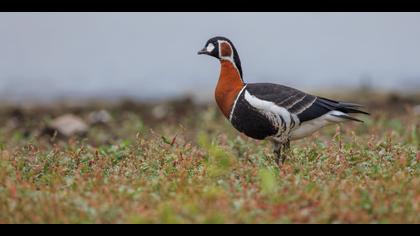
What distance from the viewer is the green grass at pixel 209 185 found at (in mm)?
6516

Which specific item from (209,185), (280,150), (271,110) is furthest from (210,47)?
(209,185)

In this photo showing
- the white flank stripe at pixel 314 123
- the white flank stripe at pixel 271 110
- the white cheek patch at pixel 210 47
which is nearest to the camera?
the white flank stripe at pixel 271 110

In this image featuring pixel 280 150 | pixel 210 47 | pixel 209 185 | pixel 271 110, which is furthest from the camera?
pixel 210 47

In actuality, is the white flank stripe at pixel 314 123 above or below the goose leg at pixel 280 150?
above

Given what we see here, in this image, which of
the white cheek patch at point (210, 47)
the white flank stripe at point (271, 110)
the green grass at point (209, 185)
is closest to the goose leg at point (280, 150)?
the green grass at point (209, 185)

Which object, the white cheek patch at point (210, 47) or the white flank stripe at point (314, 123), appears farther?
the white cheek patch at point (210, 47)

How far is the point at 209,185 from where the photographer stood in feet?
24.0

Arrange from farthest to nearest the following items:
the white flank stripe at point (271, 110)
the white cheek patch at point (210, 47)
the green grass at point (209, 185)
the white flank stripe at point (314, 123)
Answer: the white cheek patch at point (210, 47) < the white flank stripe at point (314, 123) < the white flank stripe at point (271, 110) < the green grass at point (209, 185)

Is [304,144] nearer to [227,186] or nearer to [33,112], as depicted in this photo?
[227,186]

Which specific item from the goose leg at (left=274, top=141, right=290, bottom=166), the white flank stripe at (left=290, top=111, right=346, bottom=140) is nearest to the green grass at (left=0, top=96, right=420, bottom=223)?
the goose leg at (left=274, top=141, right=290, bottom=166)

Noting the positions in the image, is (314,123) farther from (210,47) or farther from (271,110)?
(210,47)

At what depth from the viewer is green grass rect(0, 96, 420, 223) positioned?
6.52m

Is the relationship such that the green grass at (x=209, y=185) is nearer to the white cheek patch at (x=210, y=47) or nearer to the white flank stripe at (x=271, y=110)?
the white flank stripe at (x=271, y=110)
